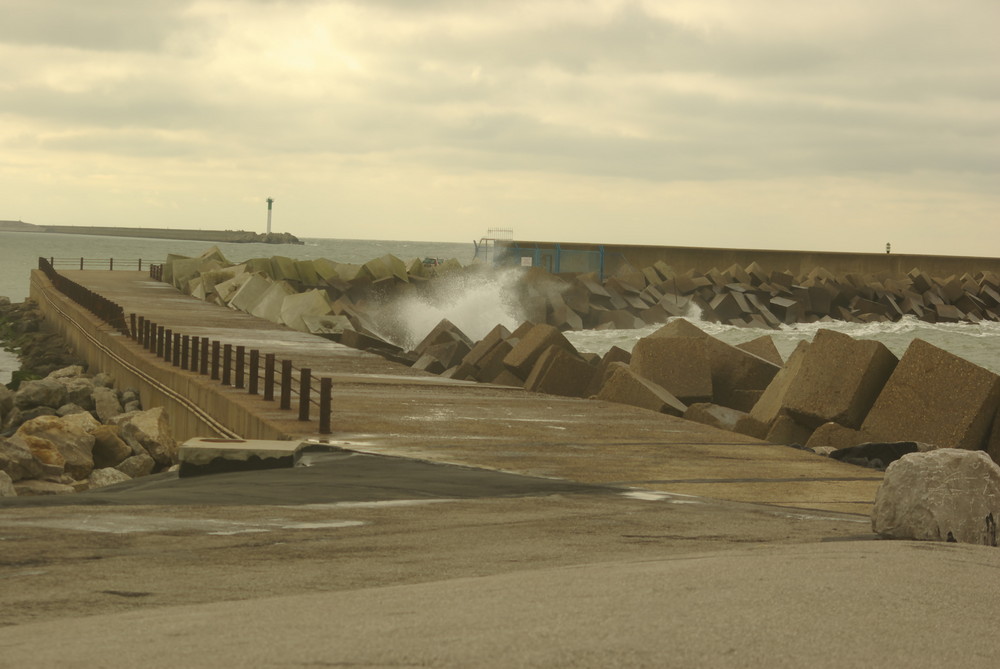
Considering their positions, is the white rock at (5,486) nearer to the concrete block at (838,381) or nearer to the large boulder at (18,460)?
the large boulder at (18,460)

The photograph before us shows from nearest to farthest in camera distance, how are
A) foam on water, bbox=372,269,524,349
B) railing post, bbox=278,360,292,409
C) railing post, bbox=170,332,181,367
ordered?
1. railing post, bbox=278,360,292,409
2. railing post, bbox=170,332,181,367
3. foam on water, bbox=372,269,524,349

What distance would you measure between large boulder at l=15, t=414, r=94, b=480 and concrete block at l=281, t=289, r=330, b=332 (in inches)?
475

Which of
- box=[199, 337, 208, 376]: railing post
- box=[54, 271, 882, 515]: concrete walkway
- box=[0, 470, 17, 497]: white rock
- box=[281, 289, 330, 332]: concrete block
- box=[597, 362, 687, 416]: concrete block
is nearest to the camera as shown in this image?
box=[54, 271, 882, 515]: concrete walkway

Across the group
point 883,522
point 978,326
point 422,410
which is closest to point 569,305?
point 978,326

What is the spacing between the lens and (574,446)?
31.5 ft

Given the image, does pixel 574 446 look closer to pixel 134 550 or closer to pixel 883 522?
pixel 883 522

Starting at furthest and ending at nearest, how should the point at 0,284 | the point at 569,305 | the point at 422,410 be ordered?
the point at 0,284
the point at 569,305
the point at 422,410

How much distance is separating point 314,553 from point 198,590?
0.84m

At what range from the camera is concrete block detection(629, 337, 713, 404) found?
13.8 metres

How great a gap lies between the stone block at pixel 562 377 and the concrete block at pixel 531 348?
1011 millimetres

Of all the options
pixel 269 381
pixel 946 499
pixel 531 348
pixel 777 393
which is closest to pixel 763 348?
pixel 531 348

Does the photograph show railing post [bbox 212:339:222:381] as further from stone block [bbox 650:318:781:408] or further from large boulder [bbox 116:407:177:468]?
stone block [bbox 650:318:781:408]

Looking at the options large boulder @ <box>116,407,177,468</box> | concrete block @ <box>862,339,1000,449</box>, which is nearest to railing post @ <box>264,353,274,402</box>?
large boulder @ <box>116,407,177,468</box>

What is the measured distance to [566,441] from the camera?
32.4ft
